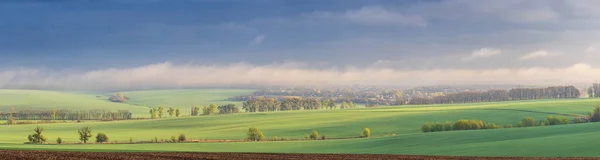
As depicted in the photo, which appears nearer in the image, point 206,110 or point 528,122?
point 528,122

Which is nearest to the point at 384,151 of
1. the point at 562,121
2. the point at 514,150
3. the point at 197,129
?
the point at 514,150

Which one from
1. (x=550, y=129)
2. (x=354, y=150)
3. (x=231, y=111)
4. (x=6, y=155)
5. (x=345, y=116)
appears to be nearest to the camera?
(x=6, y=155)

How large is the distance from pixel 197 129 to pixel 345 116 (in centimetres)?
2956

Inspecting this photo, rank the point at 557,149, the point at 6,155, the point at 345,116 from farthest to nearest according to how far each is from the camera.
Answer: the point at 345,116 < the point at 557,149 < the point at 6,155

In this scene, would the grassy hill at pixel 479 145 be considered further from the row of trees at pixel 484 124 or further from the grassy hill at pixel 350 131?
the row of trees at pixel 484 124

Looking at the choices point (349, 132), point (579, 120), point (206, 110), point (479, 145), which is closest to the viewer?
point (479, 145)

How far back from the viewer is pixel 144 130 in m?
127

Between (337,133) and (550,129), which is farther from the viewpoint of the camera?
(337,133)

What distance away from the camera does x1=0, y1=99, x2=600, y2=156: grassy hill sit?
5494 cm

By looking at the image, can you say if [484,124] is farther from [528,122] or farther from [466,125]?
[528,122]

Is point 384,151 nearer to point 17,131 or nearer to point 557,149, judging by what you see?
point 557,149

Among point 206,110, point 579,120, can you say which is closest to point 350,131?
point 579,120

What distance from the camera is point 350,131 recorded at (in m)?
104

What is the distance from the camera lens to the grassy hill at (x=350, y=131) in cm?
5494
